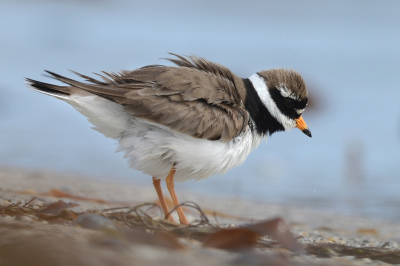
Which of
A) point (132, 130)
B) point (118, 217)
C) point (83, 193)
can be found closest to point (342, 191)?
point (83, 193)

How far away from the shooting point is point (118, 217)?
11.3 feet

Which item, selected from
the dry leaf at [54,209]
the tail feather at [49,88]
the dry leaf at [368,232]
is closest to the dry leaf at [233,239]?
the dry leaf at [54,209]

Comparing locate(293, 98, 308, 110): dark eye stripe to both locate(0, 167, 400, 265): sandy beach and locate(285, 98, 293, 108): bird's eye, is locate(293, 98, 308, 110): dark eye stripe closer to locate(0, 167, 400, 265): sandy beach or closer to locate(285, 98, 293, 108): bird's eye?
locate(285, 98, 293, 108): bird's eye

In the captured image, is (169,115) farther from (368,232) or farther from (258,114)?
(368,232)

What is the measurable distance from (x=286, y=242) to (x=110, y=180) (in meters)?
6.21

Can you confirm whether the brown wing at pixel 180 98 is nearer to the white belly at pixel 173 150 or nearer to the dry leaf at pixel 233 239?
the white belly at pixel 173 150

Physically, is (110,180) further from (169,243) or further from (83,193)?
(169,243)

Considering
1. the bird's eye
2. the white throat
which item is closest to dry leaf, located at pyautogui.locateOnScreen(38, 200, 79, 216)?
the white throat

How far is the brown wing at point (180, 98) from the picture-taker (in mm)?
4152

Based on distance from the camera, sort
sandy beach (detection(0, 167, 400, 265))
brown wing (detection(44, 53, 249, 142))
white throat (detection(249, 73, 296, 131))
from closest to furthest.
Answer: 1. sandy beach (detection(0, 167, 400, 265))
2. brown wing (detection(44, 53, 249, 142))
3. white throat (detection(249, 73, 296, 131))

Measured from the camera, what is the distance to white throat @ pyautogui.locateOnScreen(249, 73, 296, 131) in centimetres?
498

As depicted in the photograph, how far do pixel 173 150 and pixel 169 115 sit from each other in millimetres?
376

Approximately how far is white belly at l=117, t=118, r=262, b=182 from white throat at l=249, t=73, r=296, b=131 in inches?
23.8

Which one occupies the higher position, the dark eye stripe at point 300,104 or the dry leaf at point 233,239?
the dark eye stripe at point 300,104
